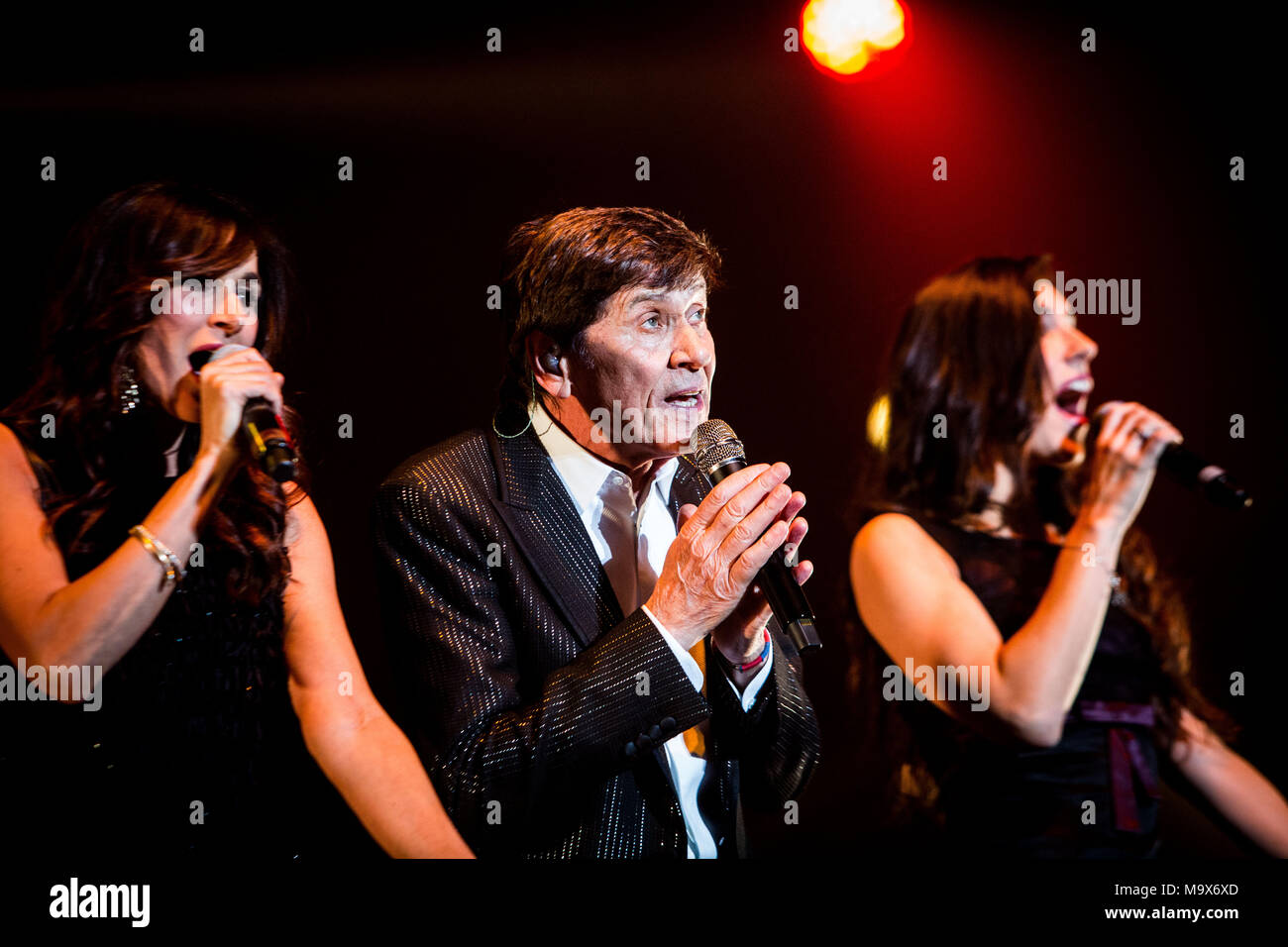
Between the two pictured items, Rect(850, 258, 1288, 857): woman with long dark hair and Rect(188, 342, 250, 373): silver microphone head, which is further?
Rect(850, 258, 1288, 857): woman with long dark hair

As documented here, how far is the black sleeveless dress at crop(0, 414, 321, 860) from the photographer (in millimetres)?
1476

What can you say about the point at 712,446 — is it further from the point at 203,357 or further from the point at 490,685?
the point at 203,357

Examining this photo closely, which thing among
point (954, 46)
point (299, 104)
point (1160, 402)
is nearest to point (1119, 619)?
point (1160, 402)

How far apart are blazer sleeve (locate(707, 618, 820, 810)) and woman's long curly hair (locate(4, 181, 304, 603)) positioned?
71 cm

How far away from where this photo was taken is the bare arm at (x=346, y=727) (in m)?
1.52

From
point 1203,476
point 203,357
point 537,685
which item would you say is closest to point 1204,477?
point 1203,476

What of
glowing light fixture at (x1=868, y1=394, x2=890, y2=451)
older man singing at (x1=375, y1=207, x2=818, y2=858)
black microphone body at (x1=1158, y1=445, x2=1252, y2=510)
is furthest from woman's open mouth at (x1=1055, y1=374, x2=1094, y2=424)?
older man singing at (x1=375, y1=207, x2=818, y2=858)

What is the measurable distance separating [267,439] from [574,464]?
0.51m

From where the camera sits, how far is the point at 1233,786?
2.01 meters

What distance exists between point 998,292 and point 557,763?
1296 millimetres

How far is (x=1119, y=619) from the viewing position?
1.99 meters

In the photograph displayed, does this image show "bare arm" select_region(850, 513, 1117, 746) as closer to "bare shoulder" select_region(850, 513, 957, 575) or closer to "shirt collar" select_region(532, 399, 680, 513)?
"bare shoulder" select_region(850, 513, 957, 575)

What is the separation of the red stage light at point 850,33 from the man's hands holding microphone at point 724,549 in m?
1.18
